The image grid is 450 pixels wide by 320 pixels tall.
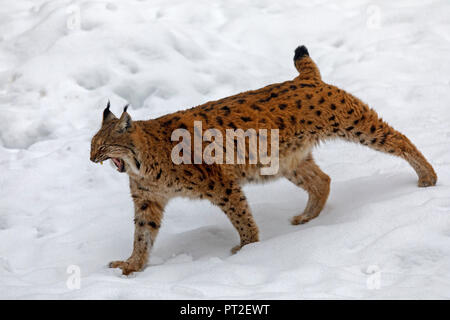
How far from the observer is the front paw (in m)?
5.21

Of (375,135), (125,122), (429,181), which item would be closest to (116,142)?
(125,122)

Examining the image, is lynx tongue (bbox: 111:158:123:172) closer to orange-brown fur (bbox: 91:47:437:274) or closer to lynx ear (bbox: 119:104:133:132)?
orange-brown fur (bbox: 91:47:437:274)

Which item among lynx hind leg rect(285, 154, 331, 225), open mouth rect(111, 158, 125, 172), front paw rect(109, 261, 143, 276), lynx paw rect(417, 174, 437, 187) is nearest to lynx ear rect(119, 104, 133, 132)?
open mouth rect(111, 158, 125, 172)

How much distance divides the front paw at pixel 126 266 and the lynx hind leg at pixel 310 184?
168 centimetres

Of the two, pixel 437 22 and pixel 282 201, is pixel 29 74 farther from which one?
pixel 437 22

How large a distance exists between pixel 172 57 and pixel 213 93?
3.39 ft

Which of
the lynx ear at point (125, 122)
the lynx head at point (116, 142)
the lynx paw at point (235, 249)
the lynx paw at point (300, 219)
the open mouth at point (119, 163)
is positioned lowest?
the lynx paw at point (235, 249)

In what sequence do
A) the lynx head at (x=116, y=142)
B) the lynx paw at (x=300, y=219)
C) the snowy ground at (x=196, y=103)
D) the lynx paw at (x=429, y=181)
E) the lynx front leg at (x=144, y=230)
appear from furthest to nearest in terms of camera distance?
the lynx paw at (x=300, y=219) < the lynx paw at (x=429, y=181) < the lynx front leg at (x=144, y=230) < the lynx head at (x=116, y=142) < the snowy ground at (x=196, y=103)

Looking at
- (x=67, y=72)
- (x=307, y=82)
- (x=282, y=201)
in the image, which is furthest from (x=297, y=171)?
(x=67, y=72)

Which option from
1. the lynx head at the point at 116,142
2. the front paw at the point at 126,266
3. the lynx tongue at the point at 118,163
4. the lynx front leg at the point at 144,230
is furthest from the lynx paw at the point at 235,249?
the lynx tongue at the point at 118,163

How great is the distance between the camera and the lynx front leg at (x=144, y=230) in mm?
5312

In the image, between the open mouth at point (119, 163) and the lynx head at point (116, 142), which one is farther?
the open mouth at point (119, 163)

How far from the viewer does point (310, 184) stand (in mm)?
6102

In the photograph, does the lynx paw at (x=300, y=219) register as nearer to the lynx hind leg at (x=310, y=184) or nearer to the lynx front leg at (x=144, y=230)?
the lynx hind leg at (x=310, y=184)
